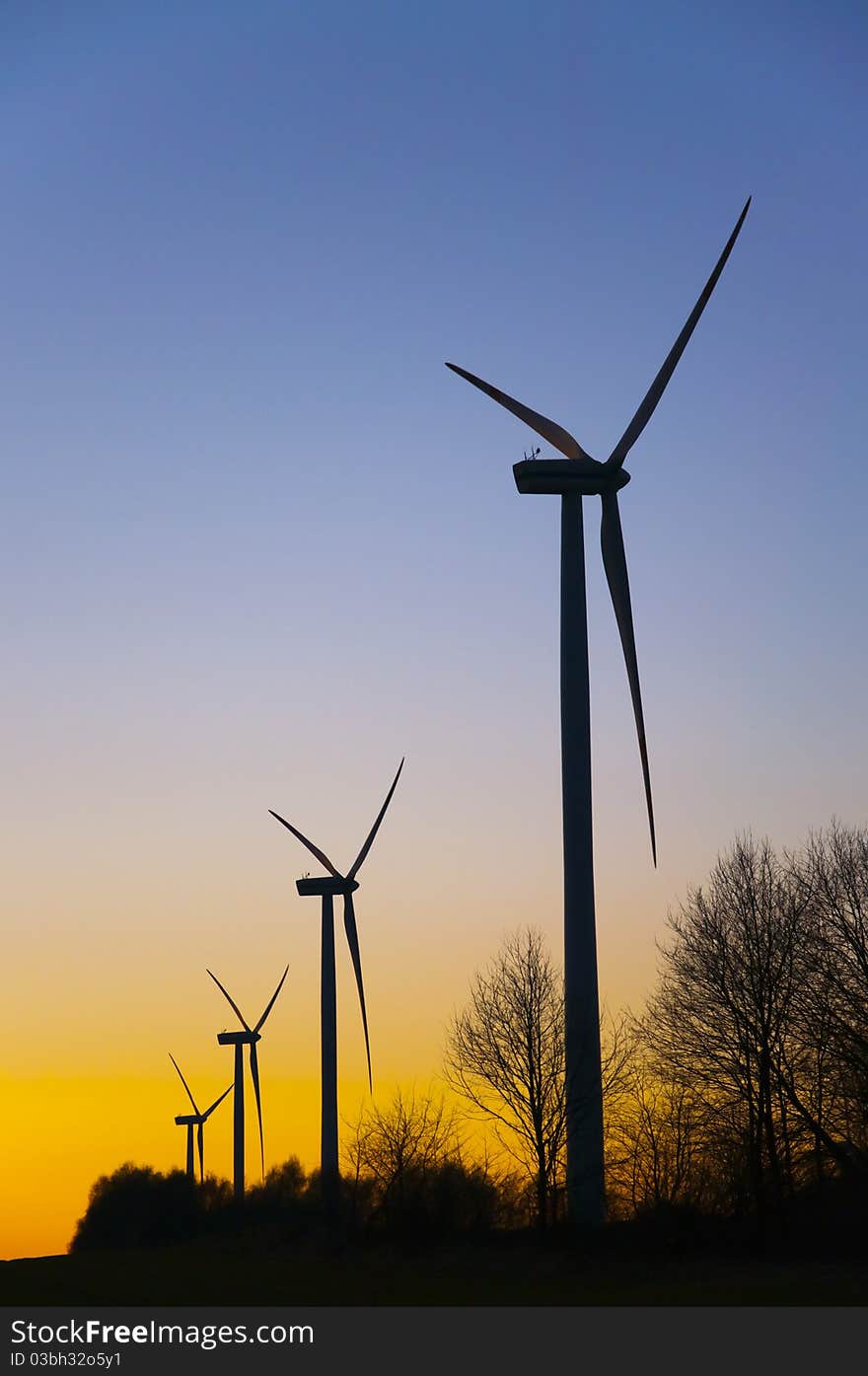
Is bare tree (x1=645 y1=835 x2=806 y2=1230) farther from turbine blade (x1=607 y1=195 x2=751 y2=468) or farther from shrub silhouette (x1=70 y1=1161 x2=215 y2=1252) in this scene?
shrub silhouette (x1=70 y1=1161 x2=215 y2=1252)

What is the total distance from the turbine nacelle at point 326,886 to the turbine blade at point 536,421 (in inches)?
1278

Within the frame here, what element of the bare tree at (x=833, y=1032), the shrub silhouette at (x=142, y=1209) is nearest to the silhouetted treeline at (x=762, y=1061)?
the bare tree at (x=833, y=1032)

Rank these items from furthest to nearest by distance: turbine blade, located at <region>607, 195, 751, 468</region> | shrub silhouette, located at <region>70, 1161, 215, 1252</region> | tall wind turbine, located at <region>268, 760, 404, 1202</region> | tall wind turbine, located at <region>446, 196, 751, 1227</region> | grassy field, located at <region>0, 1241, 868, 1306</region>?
shrub silhouette, located at <region>70, 1161, 215, 1252</region> < tall wind turbine, located at <region>268, 760, 404, 1202</region> < turbine blade, located at <region>607, 195, 751, 468</region> < tall wind turbine, located at <region>446, 196, 751, 1227</region> < grassy field, located at <region>0, 1241, 868, 1306</region>

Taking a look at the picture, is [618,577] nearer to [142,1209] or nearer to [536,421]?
[536,421]

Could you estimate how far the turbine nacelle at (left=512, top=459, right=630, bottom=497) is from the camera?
53719mm

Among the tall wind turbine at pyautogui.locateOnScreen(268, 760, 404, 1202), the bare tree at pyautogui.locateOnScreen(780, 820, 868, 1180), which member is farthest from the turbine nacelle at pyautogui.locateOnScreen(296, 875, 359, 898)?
the bare tree at pyautogui.locateOnScreen(780, 820, 868, 1180)

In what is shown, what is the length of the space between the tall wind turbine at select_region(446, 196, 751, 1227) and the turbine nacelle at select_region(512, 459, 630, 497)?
34 mm

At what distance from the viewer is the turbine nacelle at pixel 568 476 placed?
53719 mm

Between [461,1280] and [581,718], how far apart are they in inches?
670

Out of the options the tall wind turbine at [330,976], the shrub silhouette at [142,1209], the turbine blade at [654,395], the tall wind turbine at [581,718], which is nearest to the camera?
the tall wind turbine at [581,718]

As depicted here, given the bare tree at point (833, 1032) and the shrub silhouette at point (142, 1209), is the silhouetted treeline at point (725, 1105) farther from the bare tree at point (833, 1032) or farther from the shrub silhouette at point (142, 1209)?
the shrub silhouette at point (142, 1209)

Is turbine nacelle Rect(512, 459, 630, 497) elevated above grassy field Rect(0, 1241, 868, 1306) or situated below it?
above

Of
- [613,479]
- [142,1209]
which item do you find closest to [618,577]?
[613,479]
